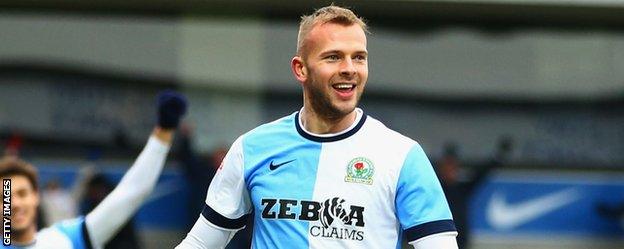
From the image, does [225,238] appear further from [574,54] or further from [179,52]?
[574,54]

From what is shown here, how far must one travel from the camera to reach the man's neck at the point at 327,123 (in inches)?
172

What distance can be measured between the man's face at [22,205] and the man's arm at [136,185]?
228 mm

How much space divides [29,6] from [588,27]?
654 cm

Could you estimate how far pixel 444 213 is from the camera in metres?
4.14

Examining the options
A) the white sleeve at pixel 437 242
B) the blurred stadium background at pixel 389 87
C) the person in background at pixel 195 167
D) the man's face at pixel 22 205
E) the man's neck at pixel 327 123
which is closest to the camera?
the white sleeve at pixel 437 242

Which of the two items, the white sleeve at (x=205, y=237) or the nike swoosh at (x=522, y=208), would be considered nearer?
the white sleeve at (x=205, y=237)

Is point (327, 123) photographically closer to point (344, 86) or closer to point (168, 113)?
point (344, 86)

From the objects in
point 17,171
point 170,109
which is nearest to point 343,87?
point 170,109

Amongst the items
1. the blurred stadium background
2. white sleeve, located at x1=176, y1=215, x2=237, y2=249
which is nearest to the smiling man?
white sleeve, located at x1=176, y1=215, x2=237, y2=249

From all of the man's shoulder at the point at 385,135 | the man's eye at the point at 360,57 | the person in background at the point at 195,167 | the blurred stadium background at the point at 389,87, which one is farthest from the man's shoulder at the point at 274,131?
the blurred stadium background at the point at 389,87

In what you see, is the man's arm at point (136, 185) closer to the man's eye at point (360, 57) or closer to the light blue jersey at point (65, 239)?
the light blue jersey at point (65, 239)

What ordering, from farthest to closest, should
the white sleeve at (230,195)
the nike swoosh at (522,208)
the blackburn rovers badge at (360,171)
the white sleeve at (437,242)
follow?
the nike swoosh at (522,208) → the white sleeve at (230,195) → the blackburn rovers badge at (360,171) → the white sleeve at (437,242)

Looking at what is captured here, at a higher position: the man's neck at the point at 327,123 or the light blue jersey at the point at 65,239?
the man's neck at the point at 327,123

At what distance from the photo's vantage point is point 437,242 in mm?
4090
